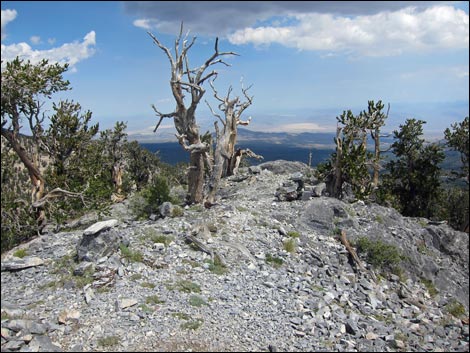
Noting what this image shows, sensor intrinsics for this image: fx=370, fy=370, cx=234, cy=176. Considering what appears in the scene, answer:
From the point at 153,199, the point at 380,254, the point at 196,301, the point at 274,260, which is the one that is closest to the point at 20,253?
the point at 196,301

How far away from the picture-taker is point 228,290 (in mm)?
11906

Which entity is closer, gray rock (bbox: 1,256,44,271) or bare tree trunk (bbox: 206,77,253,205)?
gray rock (bbox: 1,256,44,271)

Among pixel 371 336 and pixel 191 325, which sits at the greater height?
pixel 191 325

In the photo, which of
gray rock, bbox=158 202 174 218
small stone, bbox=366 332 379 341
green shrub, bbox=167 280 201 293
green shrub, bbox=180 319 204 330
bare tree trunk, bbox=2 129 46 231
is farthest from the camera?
gray rock, bbox=158 202 174 218

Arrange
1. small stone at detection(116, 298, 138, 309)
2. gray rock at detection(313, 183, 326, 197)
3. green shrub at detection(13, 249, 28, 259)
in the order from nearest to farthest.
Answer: small stone at detection(116, 298, 138, 309)
green shrub at detection(13, 249, 28, 259)
gray rock at detection(313, 183, 326, 197)

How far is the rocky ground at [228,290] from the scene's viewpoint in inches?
370

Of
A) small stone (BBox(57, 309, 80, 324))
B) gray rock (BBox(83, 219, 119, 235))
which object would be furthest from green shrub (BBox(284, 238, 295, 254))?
small stone (BBox(57, 309, 80, 324))

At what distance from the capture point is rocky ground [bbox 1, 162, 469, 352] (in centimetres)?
939

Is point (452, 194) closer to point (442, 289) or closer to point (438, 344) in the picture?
point (442, 289)

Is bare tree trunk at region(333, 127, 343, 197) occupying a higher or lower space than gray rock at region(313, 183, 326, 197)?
higher

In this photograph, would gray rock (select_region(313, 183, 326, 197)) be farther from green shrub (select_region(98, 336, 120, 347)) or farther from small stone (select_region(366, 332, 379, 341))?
green shrub (select_region(98, 336, 120, 347))

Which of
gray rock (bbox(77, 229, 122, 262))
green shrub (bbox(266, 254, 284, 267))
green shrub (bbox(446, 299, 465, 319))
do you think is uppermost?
gray rock (bbox(77, 229, 122, 262))

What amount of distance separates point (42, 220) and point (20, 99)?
6.25 meters

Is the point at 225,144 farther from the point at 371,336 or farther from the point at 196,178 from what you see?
the point at 371,336
